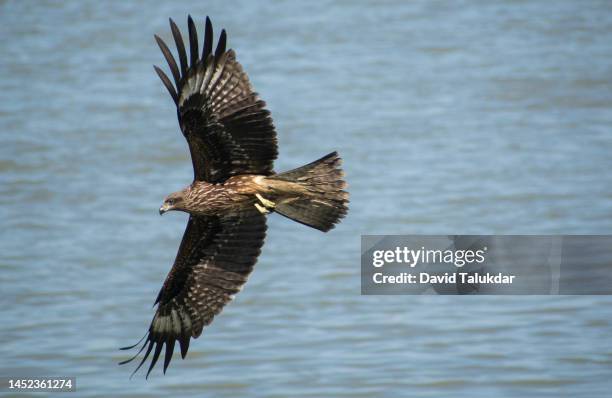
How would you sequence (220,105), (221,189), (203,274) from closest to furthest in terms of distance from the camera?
(220,105) → (221,189) → (203,274)

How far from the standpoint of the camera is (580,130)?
16.2 m

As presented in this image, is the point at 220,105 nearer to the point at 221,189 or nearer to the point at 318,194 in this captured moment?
the point at 221,189

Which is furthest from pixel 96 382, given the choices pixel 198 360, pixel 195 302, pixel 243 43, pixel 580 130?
pixel 243 43

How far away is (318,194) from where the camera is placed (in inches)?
334

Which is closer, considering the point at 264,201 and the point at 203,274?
the point at 264,201

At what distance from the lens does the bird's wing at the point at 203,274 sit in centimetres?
896

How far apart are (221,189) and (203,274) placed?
0.83m

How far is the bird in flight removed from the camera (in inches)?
316

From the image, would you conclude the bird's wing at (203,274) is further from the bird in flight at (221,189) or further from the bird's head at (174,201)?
the bird's head at (174,201)

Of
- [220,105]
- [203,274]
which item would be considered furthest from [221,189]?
[203,274]

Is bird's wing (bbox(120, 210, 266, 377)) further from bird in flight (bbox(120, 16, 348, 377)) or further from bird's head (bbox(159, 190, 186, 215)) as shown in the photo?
bird's head (bbox(159, 190, 186, 215))

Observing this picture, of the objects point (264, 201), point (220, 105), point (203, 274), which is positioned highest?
point (220, 105)

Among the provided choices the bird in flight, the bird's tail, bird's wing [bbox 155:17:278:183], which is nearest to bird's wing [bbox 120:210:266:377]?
the bird in flight

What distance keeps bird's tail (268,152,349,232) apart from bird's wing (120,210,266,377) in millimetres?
437
